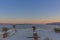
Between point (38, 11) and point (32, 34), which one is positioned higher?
Answer: point (38, 11)

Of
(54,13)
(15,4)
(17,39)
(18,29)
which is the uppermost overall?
(15,4)

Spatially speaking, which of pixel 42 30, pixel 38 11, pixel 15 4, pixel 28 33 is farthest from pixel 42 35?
pixel 15 4

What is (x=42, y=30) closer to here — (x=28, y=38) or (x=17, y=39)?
(x=28, y=38)

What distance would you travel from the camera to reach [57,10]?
3.23m

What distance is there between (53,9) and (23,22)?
71 cm

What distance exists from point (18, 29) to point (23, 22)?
184 millimetres

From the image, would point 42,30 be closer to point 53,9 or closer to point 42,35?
point 42,35

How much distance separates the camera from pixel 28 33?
3154 millimetres

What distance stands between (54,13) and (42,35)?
54 centimetres

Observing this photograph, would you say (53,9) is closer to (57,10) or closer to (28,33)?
(57,10)

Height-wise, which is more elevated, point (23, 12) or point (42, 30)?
point (23, 12)

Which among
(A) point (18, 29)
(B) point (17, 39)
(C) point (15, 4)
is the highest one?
(C) point (15, 4)

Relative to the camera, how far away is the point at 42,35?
313 cm

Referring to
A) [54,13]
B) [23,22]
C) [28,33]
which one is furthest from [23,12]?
[54,13]
